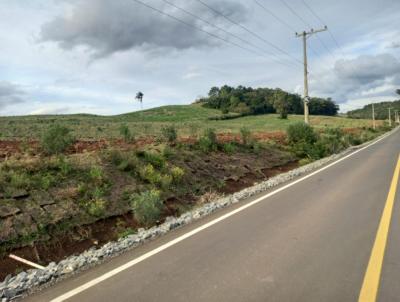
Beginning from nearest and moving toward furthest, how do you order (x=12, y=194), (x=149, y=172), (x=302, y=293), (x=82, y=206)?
1. (x=302, y=293)
2. (x=12, y=194)
3. (x=82, y=206)
4. (x=149, y=172)

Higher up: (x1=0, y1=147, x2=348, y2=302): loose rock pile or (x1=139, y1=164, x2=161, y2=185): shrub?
(x1=139, y1=164, x2=161, y2=185): shrub

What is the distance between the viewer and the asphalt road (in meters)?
4.56

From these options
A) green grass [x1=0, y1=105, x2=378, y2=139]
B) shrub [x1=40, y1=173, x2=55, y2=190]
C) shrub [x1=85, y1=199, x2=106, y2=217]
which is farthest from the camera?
green grass [x1=0, y1=105, x2=378, y2=139]

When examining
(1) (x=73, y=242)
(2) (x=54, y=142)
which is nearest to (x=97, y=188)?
(1) (x=73, y=242)

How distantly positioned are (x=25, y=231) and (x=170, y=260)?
3839mm

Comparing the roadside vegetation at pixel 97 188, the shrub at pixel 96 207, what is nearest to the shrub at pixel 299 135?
the roadside vegetation at pixel 97 188

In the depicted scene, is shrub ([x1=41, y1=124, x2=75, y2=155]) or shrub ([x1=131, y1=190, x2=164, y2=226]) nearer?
shrub ([x1=131, y1=190, x2=164, y2=226])

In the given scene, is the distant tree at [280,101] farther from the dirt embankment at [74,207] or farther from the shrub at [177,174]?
the shrub at [177,174]

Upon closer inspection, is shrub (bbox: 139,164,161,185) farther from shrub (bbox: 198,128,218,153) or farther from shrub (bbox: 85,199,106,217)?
shrub (bbox: 198,128,218,153)

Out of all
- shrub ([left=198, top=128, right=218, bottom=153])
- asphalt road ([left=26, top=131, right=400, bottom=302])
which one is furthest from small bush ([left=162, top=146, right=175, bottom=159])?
asphalt road ([left=26, top=131, right=400, bottom=302])

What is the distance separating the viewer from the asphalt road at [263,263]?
456 centimetres

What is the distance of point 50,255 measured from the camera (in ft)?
25.9

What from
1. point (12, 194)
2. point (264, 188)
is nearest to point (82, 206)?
point (12, 194)

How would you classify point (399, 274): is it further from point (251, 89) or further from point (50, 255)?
point (251, 89)
